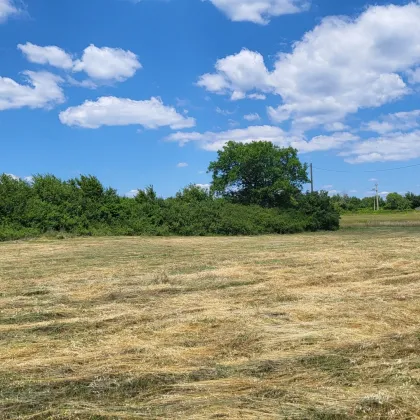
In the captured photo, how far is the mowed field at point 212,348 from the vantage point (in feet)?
10.4

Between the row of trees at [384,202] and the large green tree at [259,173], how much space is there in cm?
4203

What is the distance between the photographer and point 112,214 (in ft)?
93.1

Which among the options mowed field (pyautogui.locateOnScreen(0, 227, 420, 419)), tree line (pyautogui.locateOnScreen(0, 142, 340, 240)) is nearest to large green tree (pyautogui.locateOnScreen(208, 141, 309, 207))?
tree line (pyautogui.locateOnScreen(0, 142, 340, 240))

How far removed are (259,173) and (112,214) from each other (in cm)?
1556

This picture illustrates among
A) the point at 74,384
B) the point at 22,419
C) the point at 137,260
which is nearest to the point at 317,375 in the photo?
the point at 74,384

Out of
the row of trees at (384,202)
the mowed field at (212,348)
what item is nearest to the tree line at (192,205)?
the mowed field at (212,348)

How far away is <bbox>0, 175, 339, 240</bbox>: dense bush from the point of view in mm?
25109

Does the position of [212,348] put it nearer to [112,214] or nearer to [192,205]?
[112,214]

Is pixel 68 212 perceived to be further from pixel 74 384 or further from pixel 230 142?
pixel 74 384

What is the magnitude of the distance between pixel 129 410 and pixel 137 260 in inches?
400

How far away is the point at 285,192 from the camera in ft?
124

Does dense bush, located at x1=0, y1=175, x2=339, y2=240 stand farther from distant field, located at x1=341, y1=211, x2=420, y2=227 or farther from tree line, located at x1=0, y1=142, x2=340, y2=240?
distant field, located at x1=341, y1=211, x2=420, y2=227

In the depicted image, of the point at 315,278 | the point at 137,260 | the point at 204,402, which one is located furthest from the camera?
the point at 137,260

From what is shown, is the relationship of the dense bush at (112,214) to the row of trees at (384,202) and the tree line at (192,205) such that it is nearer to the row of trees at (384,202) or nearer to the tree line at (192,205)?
the tree line at (192,205)
